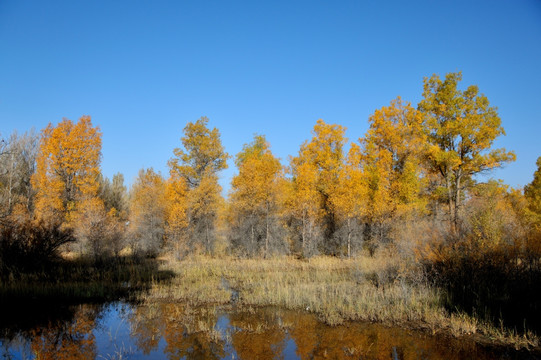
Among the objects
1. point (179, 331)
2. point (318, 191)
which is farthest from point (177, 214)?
point (179, 331)

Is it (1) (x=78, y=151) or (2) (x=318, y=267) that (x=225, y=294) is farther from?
(1) (x=78, y=151)

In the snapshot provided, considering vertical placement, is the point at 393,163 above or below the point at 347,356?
above

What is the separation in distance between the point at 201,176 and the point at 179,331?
75.2ft

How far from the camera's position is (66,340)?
787 cm

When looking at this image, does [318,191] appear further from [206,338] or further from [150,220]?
[206,338]

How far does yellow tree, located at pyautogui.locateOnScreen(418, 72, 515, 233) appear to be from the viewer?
21.8 metres

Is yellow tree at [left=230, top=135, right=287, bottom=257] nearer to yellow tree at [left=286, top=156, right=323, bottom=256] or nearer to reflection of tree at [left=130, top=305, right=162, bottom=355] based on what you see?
yellow tree at [left=286, top=156, right=323, bottom=256]

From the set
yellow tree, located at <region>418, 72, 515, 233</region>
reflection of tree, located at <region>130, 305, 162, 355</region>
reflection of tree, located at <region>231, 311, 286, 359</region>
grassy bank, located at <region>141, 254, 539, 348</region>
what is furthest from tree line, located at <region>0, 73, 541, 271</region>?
reflection of tree, located at <region>231, 311, 286, 359</region>

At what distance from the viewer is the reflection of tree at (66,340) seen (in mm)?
7078

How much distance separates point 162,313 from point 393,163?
20.2 metres

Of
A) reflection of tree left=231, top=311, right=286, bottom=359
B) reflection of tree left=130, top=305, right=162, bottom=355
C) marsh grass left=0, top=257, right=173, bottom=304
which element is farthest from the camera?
marsh grass left=0, top=257, right=173, bottom=304

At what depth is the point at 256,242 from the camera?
26.2 metres

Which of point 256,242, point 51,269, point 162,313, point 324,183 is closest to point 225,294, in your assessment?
point 162,313

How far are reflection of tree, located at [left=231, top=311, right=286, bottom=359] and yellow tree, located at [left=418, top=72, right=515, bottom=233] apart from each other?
1666 cm
